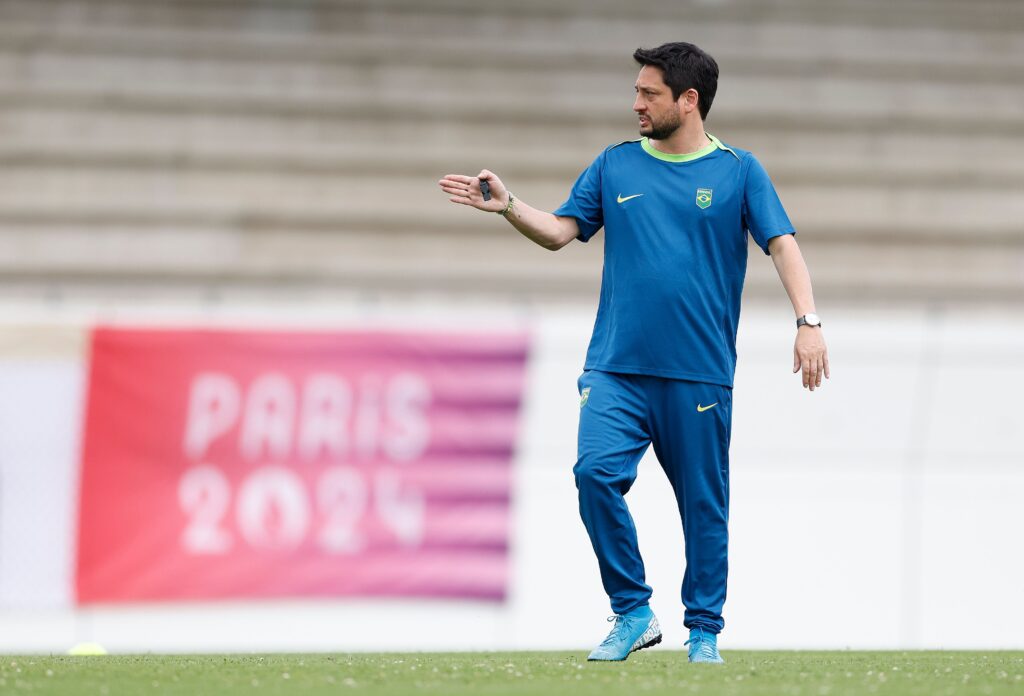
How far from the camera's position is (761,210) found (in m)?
3.22

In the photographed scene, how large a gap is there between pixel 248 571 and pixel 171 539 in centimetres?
30

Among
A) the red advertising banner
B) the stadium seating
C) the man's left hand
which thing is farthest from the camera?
the stadium seating

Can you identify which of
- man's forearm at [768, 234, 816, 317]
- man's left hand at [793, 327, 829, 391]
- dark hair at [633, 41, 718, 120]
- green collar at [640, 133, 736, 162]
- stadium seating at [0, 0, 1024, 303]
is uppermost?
stadium seating at [0, 0, 1024, 303]

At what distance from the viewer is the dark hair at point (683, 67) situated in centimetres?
323

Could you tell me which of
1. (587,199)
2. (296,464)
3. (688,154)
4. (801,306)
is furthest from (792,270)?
(296,464)

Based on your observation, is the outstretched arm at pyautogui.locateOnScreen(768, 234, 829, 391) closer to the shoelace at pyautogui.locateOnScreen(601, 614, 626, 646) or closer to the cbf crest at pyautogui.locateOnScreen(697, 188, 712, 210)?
the cbf crest at pyautogui.locateOnScreen(697, 188, 712, 210)

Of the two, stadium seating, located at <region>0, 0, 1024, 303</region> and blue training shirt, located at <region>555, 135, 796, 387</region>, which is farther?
stadium seating, located at <region>0, 0, 1024, 303</region>

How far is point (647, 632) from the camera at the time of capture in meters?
3.18

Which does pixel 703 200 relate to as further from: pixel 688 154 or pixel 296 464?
pixel 296 464

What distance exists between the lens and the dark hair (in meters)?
3.23

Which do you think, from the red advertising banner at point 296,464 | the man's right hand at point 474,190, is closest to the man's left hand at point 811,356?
the man's right hand at point 474,190

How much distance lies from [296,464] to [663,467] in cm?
253

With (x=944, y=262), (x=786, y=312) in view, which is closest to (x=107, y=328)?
(x=786, y=312)

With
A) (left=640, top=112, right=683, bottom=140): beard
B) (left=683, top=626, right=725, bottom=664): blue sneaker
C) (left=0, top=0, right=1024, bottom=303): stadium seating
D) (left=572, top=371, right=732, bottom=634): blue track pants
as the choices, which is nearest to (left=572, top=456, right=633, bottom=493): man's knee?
(left=572, top=371, right=732, bottom=634): blue track pants
